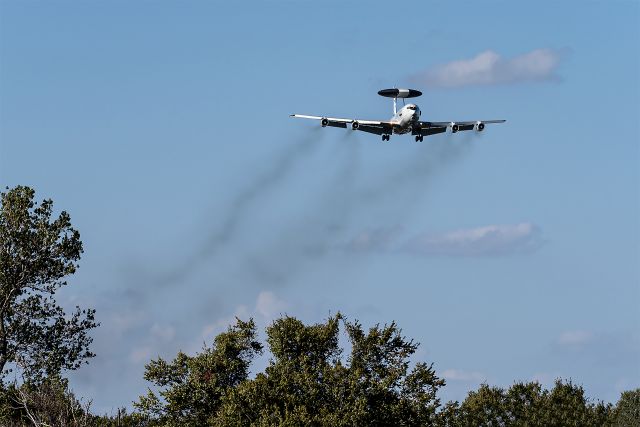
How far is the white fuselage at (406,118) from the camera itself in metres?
118

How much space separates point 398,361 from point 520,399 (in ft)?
193

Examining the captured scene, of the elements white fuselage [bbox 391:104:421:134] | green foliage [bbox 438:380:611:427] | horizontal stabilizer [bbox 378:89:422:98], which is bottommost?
green foliage [bbox 438:380:611:427]

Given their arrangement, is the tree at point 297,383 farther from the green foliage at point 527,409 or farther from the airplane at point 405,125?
the green foliage at point 527,409

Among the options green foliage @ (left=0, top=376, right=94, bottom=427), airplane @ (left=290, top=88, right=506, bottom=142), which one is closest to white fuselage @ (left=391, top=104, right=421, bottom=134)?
airplane @ (left=290, top=88, right=506, bottom=142)

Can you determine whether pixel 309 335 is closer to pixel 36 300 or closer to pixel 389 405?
pixel 389 405

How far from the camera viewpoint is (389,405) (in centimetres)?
10119

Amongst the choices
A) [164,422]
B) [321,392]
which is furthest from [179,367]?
[321,392]

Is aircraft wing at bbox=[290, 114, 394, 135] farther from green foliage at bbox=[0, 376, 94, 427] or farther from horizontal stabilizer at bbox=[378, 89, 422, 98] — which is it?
green foliage at bbox=[0, 376, 94, 427]

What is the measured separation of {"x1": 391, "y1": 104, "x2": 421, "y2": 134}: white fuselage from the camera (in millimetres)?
118375

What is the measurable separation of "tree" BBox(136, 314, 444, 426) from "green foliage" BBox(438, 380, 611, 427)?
48299 millimetres

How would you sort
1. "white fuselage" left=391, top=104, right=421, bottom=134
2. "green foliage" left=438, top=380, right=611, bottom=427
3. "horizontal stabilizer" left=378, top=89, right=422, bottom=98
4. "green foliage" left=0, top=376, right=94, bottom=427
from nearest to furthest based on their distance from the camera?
"green foliage" left=0, top=376, right=94, bottom=427 < "white fuselage" left=391, top=104, right=421, bottom=134 < "horizontal stabilizer" left=378, top=89, right=422, bottom=98 < "green foliage" left=438, top=380, right=611, bottom=427

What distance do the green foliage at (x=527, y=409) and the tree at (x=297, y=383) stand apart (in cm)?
4830

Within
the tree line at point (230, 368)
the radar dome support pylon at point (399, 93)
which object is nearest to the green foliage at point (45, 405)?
the tree line at point (230, 368)

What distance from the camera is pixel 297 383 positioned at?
10156 centimetres
